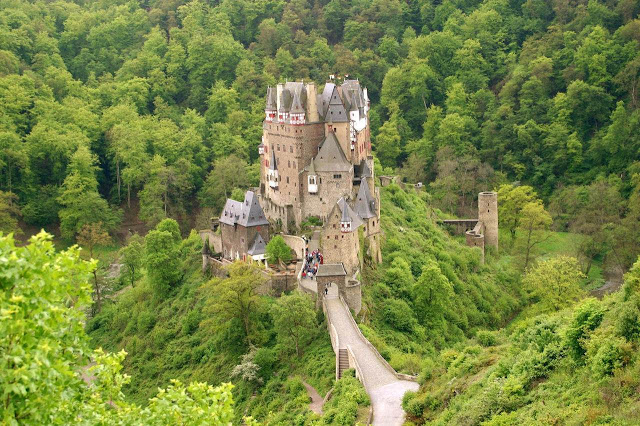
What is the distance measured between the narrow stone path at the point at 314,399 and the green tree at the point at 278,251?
1199 cm

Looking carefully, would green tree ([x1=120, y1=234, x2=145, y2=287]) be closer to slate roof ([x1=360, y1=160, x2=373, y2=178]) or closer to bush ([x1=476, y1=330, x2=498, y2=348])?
slate roof ([x1=360, y1=160, x2=373, y2=178])

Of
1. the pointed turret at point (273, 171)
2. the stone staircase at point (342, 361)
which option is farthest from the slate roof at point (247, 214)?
the stone staircase at point (342, 361)

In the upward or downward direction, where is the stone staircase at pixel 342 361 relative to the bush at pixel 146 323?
downward

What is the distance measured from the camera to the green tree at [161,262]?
211 feet

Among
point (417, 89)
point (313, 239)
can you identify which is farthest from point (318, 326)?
point (417, 89)

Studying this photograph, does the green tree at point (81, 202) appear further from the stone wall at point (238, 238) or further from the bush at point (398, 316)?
the bush at point (398, 316)

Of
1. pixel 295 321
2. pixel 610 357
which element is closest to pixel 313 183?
pixel 295 321

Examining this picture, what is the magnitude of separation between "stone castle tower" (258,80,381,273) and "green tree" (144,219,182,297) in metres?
7.37

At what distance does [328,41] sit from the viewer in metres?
124

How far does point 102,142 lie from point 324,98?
40383mm

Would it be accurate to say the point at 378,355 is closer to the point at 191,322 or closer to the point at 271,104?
the point at 191,322

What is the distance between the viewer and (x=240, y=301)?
52531mm

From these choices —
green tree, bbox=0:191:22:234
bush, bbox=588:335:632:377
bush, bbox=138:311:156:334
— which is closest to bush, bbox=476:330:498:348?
bush, bbox=588:335:632:377

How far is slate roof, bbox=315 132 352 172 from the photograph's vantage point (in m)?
61.0
